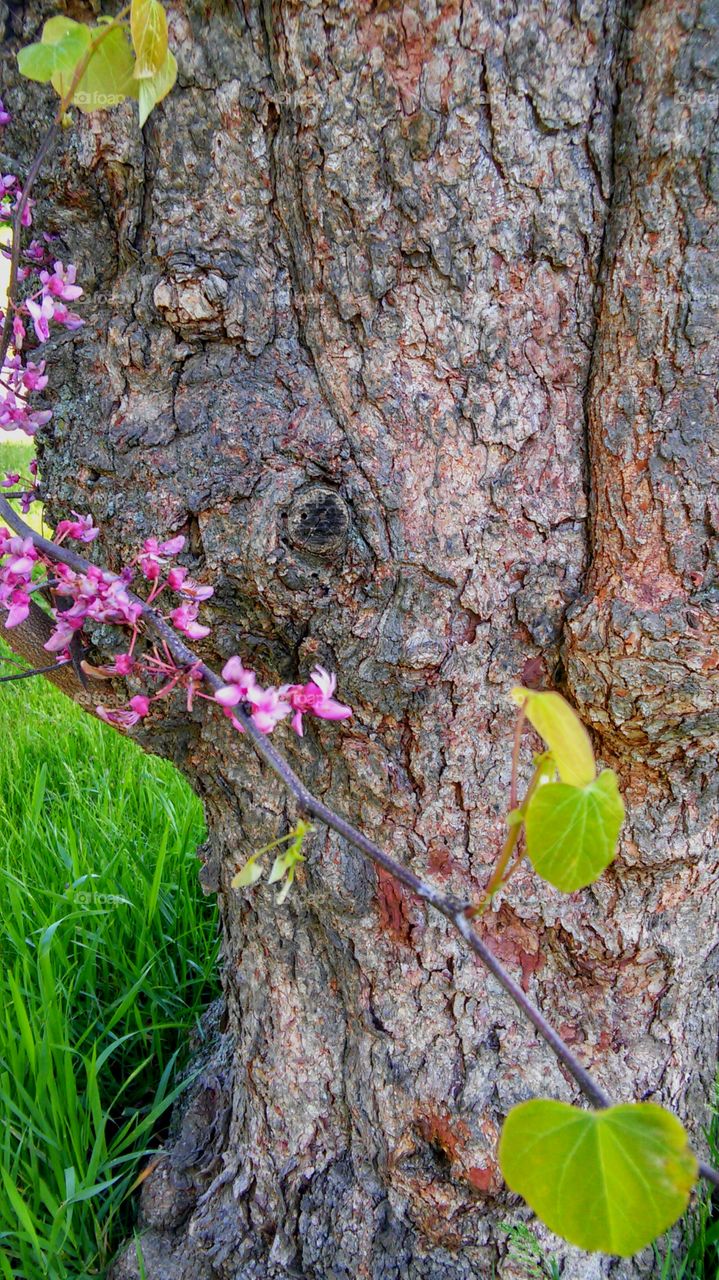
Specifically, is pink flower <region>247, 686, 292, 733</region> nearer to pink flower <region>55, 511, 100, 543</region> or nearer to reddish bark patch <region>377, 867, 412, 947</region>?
pink flower <region>55, 511, 100, 543</region>

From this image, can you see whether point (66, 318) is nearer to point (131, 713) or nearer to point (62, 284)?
point (62, 284)

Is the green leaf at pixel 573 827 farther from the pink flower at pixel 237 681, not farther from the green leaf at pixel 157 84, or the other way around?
the green leaf at pixel 157 84

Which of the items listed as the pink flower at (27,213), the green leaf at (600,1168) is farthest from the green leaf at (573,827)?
the pink flower at (27,213)

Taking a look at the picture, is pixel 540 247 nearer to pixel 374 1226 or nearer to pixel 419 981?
pixel 419 981

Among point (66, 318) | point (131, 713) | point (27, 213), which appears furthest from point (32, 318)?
point (131, 713)

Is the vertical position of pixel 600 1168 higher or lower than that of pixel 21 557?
lower

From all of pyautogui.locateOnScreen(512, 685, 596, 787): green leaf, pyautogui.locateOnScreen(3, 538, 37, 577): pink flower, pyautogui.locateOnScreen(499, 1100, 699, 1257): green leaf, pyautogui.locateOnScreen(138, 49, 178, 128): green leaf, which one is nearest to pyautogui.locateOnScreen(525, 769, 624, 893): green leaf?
pyautogui.locateOnScreen(512, 685, 596, 787): green leaf

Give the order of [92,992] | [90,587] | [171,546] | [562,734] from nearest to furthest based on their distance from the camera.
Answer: [562,734], [90,587], [171,546], [92,992]
